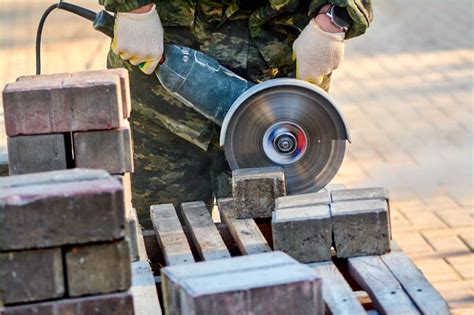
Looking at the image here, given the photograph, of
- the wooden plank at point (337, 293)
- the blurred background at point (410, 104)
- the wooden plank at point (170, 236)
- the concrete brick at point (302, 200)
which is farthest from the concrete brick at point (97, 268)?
the blurred background at point (410, 104)

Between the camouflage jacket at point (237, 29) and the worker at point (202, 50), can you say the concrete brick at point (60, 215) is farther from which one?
the camouflage jacket at point (237, 29)

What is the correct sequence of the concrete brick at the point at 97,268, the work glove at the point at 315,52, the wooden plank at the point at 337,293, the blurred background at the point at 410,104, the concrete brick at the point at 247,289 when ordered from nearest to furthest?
the concrete brick at the point at 247,289 → the concrete brick at the point at 97,268 → the wooden plank at the point at 337,293 → the work glove at the point at 315,52 → the blurred background at the point at 410,104

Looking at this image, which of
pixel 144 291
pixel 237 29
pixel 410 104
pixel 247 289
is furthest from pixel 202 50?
pixel 410 104

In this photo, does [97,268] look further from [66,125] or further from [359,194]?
[359,194]

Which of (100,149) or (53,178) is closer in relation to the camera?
(53,178)

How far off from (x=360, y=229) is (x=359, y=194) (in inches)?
7.6

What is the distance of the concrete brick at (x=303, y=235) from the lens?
4016mm

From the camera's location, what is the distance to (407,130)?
8547 mm

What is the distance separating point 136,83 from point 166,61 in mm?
354

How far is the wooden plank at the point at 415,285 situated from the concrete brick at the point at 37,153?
1119mm

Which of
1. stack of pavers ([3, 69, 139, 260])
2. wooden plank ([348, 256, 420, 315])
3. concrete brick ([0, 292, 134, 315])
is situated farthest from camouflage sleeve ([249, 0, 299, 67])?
concrete brick ([0, 292, 134, 315])

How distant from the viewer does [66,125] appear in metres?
3.87

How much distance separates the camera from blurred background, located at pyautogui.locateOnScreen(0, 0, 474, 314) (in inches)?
262

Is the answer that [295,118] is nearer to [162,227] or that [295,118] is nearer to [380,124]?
[162,227]
